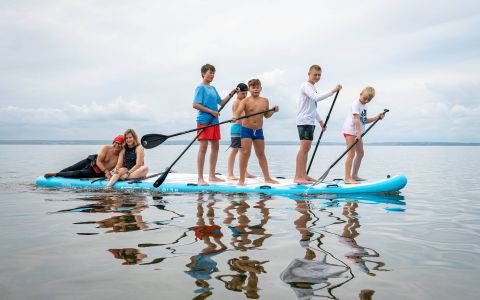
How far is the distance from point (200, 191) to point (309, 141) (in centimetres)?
254

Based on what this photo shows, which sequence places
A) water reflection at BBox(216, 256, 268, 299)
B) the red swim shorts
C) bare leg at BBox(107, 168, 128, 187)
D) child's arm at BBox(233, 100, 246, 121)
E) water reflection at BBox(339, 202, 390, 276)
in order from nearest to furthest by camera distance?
water reflection at BBox(216, 256, 268, 299) → water reflection at BBox(339, 202, 390, 276) → child's arm at BBox(233, 100, 246, 121) → the red swim shorts → bare leg at BBox(107, 168, 128, 187)

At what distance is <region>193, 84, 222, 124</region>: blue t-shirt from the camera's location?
827cm

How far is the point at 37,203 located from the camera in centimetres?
699

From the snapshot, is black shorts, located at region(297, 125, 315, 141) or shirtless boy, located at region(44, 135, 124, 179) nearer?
black shorts, located at region(297, 125, 315, 141)

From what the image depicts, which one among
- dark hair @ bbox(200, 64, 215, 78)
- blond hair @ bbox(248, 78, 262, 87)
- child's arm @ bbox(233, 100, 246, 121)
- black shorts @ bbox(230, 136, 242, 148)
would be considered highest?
dark hair @ bbox(200, 64, 215, 78)

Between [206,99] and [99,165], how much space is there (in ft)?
10.5

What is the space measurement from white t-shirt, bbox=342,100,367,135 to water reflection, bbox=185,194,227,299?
4122mm

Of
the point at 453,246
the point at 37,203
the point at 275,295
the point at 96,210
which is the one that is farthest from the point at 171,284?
the point at 37,203

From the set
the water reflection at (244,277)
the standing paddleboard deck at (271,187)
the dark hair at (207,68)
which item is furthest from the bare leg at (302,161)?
the water reflection at (244,277)

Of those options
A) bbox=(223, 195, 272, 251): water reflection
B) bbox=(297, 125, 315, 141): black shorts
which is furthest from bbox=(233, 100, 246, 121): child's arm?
bbox=(223, 195, 272, 251): water reflection

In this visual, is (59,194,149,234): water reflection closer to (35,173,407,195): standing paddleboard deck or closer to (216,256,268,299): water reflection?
(35,173,407,195): standing paddleboard deck

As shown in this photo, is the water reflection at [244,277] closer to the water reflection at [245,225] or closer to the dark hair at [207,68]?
the water reflection at [245,225]

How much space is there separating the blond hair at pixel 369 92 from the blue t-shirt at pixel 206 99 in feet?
10.5

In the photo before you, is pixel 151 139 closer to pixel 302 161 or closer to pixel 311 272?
pixel 302 161
